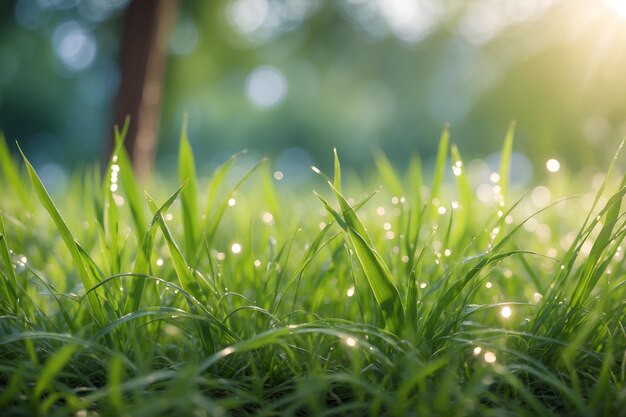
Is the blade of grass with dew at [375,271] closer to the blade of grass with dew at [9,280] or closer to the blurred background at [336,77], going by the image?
the blade of grass with dew at [9,280]

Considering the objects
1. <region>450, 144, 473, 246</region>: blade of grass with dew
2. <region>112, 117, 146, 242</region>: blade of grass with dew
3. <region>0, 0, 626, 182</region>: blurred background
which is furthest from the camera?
<region>0, 0, 626, 182</region>: blurred background

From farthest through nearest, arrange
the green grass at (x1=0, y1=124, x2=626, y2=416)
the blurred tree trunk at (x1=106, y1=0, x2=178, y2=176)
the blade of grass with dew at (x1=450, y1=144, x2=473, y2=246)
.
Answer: the blurred tree trunk at (x1=106, y1=0, x2=178, y2=176), the blade of grass with dew at (x1=450, y1=144, x2=473, y2=246), the green grass at (x1=0, y1=124, x2=626, y2=416)

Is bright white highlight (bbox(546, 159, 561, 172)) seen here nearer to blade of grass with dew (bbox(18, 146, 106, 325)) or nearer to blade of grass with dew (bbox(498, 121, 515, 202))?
blade of grass with dew (bbox(498, 121, 515, 202))

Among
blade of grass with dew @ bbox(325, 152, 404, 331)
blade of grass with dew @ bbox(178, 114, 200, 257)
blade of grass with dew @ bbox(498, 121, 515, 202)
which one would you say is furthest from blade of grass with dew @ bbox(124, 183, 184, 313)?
blade of grass with dew @ bbox(498, 121, 515, 202)

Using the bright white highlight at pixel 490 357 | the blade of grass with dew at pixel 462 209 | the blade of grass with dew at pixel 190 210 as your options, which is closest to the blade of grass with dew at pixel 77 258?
the blade of grass with dew at pixel 190 210

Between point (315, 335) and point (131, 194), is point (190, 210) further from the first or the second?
point (315, 335)

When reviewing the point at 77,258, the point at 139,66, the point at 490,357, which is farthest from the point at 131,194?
the point at 139,66

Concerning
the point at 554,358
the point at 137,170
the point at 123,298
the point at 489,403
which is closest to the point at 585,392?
the point at 554,358
